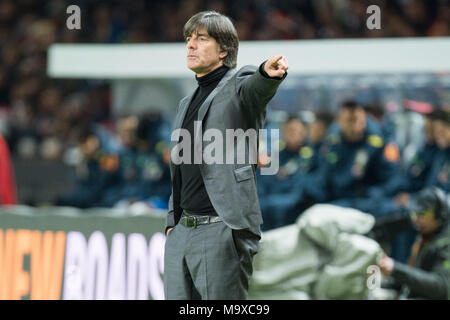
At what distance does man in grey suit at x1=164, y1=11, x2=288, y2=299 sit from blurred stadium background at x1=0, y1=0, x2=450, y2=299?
169cm

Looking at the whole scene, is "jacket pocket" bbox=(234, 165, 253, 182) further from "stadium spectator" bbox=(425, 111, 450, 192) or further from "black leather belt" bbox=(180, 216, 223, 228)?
"stadium spectator" bbox=(425, 111, 450, 192)

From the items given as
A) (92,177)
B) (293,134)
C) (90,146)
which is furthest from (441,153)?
(90,146)

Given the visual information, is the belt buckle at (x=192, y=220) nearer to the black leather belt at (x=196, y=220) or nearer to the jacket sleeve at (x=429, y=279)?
the black leather belt at (x=196, y=220)

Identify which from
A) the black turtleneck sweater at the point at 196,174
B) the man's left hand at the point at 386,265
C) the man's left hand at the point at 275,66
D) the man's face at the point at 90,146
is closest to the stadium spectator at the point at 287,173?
the man's left hand at the point at 386,265

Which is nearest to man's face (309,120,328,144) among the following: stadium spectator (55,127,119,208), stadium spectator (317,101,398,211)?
stadium spectator (317,101,398,211)

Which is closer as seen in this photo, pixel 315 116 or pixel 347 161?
pixel 347 161

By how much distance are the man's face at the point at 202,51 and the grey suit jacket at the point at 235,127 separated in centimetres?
12

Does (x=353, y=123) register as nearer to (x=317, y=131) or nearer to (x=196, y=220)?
(x=317, y=131)

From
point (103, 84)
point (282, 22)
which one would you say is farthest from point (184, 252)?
point (103, 84)

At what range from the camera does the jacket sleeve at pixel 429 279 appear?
518 centimetres

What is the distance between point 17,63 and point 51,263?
21.4ft

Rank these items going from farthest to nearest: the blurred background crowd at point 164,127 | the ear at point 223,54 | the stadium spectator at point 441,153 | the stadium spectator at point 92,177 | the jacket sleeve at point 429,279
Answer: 1. the stadium spectator at point 92,177
2. the blurred background crowd at point 164,127
3. the stadium spectator at point 441,153
4. the jacket sleeve at point 429,279
5. the ear at point 223,54

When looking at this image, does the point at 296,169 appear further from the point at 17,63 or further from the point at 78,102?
the point at 17,63
